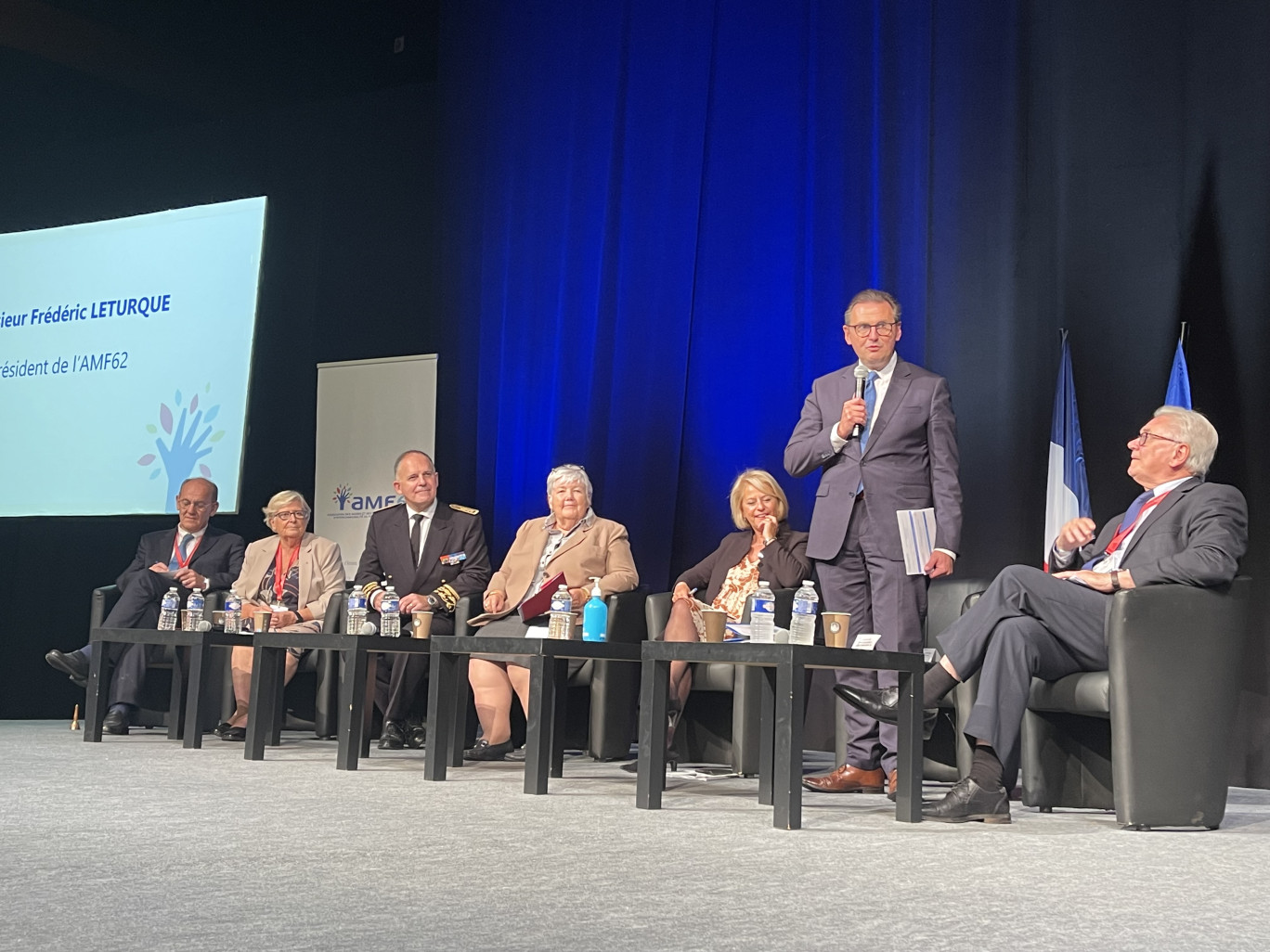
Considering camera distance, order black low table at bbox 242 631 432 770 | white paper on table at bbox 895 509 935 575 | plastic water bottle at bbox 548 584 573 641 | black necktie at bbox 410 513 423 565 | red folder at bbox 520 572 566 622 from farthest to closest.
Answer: black necktie at bbox 410 513 423 565 < red folder at bbox 520 572 566 622 < black low table at bbox 242 631 432 770 < white paper on table at bbox 895 509 935 575 < plastic water bottle at bbox 548 584 573 641

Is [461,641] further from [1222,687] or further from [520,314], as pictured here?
[520,314]

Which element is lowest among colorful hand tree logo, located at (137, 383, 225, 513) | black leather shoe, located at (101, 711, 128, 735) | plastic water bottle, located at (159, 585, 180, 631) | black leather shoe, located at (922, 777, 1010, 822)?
black leather shoe, located at (101, 711, 128, 735)

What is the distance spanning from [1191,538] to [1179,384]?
1.51m

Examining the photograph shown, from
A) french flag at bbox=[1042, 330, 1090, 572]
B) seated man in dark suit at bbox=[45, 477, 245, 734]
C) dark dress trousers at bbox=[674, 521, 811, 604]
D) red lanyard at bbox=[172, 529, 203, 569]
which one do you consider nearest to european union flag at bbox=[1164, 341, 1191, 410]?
french flag at bbox=[1042, 330, 1090, 572]

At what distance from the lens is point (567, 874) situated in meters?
1.95

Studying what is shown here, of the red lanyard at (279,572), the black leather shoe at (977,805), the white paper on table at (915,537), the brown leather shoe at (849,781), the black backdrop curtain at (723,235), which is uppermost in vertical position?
the black backdrop curtain at (723,235)

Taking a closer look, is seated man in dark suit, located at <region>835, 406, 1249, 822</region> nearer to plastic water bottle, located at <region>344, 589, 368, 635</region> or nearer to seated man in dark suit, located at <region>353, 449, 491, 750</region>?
plastic water bottle, located at <region>344, 589, 368, 635</region>

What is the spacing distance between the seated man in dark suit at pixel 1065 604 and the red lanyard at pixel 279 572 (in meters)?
3.17

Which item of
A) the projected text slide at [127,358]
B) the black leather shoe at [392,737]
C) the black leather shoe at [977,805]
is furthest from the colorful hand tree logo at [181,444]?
the black leather shoe at [977,805]

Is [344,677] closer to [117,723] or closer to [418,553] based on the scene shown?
[418,553]

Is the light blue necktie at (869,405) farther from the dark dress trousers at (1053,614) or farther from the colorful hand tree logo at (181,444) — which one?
the colorful hand tree logo at (181,444)

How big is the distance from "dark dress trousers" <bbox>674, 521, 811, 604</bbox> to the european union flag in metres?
1.30

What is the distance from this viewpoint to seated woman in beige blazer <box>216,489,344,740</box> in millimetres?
5516

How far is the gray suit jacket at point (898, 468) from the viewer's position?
387cm
